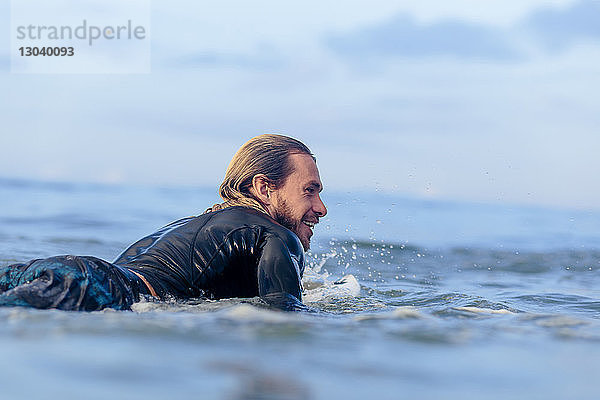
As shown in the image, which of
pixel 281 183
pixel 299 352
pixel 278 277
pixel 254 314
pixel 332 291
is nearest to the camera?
pixel 299 352

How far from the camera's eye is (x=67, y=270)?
3.48m

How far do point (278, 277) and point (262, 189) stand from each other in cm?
87

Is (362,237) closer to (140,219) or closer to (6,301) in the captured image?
(140,219)

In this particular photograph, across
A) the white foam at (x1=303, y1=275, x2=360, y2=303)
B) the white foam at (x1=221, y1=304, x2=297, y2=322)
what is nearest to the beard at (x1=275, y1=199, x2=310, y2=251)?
the white foam at (x1=303, y1=275, x2=360, y2=303)

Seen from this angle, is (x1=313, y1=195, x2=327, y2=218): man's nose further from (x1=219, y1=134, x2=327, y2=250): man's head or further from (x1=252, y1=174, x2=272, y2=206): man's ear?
(x1=252, y1=174, x2=272, y2=206): man's ear

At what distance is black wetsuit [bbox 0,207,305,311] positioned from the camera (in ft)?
11.5

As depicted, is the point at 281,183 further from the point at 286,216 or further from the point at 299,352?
the point at 299,352

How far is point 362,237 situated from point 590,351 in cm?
911

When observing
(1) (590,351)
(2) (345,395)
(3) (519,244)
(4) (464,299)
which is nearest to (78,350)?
(2) (345,395)

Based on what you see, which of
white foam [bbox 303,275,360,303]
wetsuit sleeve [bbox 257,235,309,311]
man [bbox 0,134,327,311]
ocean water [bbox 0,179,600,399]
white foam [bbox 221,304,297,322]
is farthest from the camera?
white foam [bbox 303,275,360,303]

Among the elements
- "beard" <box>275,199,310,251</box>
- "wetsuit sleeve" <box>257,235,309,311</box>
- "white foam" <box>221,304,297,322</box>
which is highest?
"beard" <box>275,199,310,251</box>

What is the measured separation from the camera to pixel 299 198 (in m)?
4.49

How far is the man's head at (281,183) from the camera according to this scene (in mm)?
4484

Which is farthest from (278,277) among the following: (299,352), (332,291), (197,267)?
(332,291)
